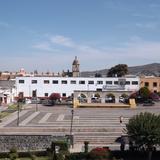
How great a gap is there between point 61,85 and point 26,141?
60.8m

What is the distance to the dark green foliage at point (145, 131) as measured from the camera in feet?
114

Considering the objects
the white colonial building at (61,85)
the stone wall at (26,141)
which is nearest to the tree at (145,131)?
the stone wall at (26,141)

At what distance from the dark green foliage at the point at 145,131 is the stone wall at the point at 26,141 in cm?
679

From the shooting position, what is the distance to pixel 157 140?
3488cm

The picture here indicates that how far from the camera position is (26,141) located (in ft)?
131

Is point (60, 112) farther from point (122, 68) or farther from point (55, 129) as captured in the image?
point (122, 68)

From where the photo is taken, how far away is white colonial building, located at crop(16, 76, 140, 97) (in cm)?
9988

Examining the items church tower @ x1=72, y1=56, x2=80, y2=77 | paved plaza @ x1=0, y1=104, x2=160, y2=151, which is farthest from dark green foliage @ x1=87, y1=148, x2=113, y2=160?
church tower @ x1=72, y1=56, x2=80, y2=77

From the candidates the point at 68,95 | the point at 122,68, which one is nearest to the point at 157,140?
the point at 68,95

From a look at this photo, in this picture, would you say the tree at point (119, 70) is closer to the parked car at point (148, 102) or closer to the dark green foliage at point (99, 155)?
the parked car at point (148, 102)

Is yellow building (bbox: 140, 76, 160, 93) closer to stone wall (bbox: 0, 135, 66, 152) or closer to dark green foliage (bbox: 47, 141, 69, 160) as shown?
stone wall (bbox: 0, 135, 66, 152)

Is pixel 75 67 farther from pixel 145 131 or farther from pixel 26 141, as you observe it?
pixel 145 131

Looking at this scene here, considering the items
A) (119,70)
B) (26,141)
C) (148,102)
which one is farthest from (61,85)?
(26,141)

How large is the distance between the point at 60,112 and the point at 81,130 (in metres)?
20.7
